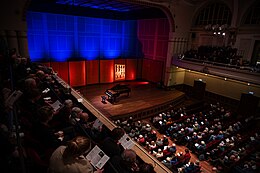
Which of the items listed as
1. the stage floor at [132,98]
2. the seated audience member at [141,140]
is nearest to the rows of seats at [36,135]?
the seated audience member at [141,140]

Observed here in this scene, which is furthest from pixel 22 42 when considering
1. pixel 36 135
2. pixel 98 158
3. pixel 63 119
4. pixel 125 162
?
pixel 125 162

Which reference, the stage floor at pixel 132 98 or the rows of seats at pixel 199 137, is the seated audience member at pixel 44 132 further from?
the stage floor at pixel 132 98

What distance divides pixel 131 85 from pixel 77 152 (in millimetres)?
→ 13036

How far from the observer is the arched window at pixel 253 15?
1065 centimetres

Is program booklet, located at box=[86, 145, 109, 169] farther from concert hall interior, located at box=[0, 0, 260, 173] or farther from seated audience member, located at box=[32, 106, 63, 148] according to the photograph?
seated audience member, located at box=[32, 106, 63, 148]

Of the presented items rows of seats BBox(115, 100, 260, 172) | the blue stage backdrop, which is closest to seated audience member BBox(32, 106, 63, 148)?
rows of seats BBox(115, 100, 260, 172)

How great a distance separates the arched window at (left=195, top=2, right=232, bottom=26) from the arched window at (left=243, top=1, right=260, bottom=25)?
3.76 ft

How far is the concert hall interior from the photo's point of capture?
4.31m

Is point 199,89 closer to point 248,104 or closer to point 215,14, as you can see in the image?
point 248,104

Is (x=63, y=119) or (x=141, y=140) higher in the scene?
(x=63, y=119)

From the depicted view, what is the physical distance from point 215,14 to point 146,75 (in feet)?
23.1

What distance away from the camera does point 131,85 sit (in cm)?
1480

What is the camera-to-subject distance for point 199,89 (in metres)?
13.8

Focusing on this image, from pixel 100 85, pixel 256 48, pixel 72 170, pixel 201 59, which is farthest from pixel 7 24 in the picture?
pixel 256 48
